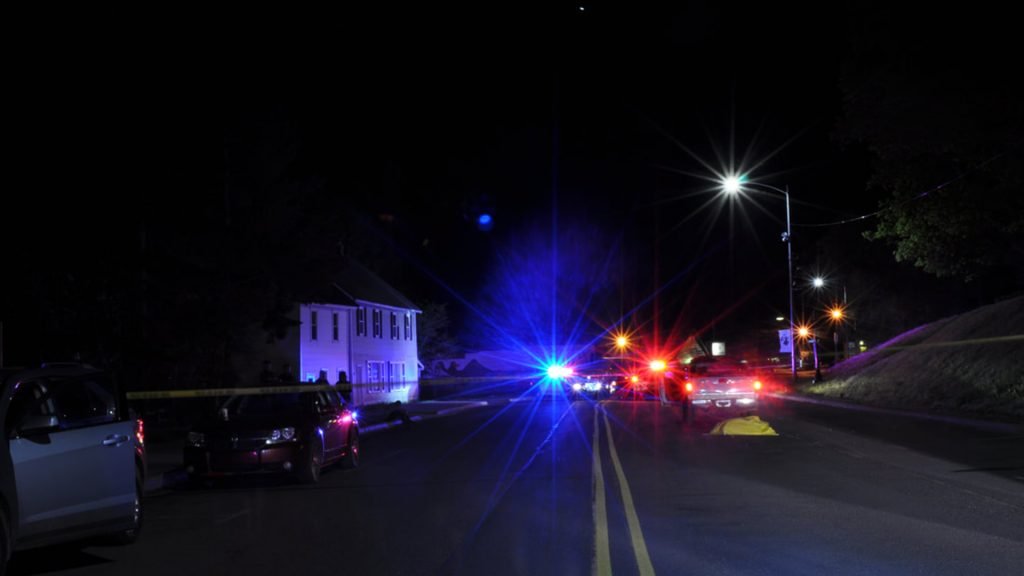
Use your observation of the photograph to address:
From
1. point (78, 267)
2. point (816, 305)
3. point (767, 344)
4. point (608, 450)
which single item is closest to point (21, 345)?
point (78, 267)

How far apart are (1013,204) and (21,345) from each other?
26.0 meters

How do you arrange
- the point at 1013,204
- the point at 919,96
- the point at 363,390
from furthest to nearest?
the point at 363,390, the point at 1013,204, the point at 919,96

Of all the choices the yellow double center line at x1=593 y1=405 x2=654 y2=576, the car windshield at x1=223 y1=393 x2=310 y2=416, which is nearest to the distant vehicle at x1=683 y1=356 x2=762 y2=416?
the yellow double center line at x1=593 y1=405 x2=654 y2=576

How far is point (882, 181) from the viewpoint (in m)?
28.5

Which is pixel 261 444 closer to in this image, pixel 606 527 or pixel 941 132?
pixel 606 527

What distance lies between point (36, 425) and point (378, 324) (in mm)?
39953

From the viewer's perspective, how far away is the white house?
3884 centimetres

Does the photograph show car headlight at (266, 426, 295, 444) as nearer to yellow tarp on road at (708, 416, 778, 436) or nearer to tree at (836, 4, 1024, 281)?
yellow tarp on road at (708, 416, 778, 436)

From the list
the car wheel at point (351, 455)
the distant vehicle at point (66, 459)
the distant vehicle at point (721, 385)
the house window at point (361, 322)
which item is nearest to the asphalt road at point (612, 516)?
the car wheel at point (351, 455)

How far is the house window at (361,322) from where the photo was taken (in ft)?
144

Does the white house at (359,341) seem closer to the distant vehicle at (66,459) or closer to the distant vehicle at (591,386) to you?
the distant vehicle at (591,386)

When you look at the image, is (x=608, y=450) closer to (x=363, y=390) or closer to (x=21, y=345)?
(x=21, y=345)

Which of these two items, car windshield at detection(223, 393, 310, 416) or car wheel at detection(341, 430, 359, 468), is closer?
car windshield at detection(223, 393, 310, 416)

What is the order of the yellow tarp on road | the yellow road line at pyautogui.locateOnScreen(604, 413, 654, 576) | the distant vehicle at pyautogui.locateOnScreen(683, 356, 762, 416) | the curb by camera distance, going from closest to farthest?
the yellow road line at pyautogui.locateOnScreen(604, 413, 654, 576) < the curb < the yellow tarp on road < the distant vehicle at pyautogui.locateOnScreen(683, 356, 762, 416)
